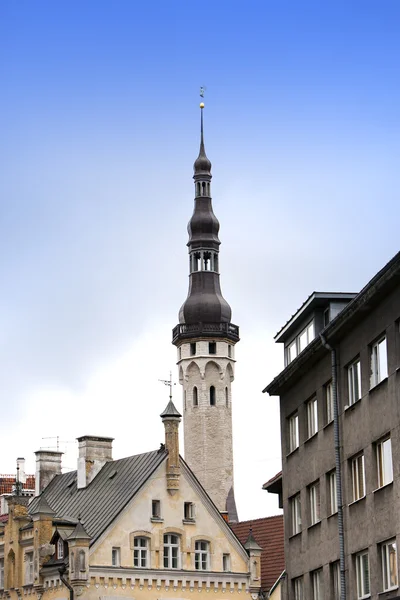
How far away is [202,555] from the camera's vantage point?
72.2 metres

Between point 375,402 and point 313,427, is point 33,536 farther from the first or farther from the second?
point 375,402

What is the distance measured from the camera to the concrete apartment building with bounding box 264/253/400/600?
121 ft

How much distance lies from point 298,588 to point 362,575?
27.9 feet

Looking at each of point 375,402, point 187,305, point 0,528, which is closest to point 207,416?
point 187,305

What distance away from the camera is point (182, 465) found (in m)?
72.1

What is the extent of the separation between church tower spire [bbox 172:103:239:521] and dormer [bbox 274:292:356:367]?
2709 inches

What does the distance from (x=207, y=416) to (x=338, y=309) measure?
7887 cm

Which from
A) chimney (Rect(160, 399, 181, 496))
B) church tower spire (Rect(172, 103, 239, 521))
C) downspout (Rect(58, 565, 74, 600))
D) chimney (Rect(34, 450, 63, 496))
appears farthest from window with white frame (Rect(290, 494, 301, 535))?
church tower spire (Rect(172, 103, 239, 521))

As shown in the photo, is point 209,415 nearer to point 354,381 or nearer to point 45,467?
point 45,467

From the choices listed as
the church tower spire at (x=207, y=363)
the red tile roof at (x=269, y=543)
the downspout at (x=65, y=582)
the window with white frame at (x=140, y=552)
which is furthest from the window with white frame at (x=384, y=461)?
the church tower spire at (x=207, y=363)

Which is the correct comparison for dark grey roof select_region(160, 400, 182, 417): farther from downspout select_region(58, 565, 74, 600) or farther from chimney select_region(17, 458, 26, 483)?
chimney select_region(17, 458, 26, 483)

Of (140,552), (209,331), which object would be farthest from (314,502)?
(209,331)

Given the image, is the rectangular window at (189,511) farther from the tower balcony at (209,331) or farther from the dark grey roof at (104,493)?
the tower balcony at (209,331)

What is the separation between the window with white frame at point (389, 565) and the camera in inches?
1436
